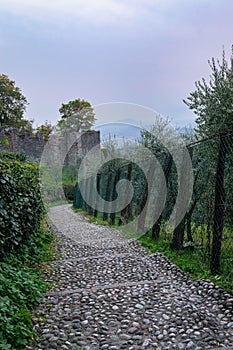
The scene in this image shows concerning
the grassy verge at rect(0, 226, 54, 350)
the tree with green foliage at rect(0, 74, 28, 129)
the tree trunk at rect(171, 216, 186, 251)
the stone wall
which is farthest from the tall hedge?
the tree with green foliage at rect(0, 74, 28, 129)

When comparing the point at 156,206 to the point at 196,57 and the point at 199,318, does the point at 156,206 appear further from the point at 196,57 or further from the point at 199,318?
the point at 199,318

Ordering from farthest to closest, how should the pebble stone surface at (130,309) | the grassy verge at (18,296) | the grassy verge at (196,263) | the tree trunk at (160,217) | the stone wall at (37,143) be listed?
the stone wall at (37,143), the tree trunk at (160,217), the grassy verge at (196,263), the pebble stone surface at (130,309), the grassy verge at (18,296)

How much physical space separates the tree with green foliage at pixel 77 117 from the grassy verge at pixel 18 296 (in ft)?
63.1

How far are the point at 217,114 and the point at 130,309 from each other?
2687 millimetres

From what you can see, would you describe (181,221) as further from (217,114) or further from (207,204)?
(217,114)

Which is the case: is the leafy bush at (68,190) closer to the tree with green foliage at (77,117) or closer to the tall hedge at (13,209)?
the tree with green foliage at (77,117)

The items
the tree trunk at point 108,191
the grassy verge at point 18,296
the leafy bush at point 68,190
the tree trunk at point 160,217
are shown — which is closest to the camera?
the grassy verge at point 18,296

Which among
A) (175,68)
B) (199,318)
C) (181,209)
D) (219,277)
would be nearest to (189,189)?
(181,209)

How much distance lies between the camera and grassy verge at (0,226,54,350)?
83.6 inches

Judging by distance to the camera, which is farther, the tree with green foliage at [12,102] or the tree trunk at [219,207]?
the tree with green foliage at [12,102]

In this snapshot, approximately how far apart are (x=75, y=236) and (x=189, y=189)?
131 inches

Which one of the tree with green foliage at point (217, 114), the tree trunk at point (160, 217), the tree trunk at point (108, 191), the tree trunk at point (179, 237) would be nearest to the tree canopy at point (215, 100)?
the tree with green foliage at point (217, 114)

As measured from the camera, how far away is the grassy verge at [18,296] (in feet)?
6.97

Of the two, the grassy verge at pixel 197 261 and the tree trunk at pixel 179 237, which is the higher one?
the tree trunk at pixel 179 237
